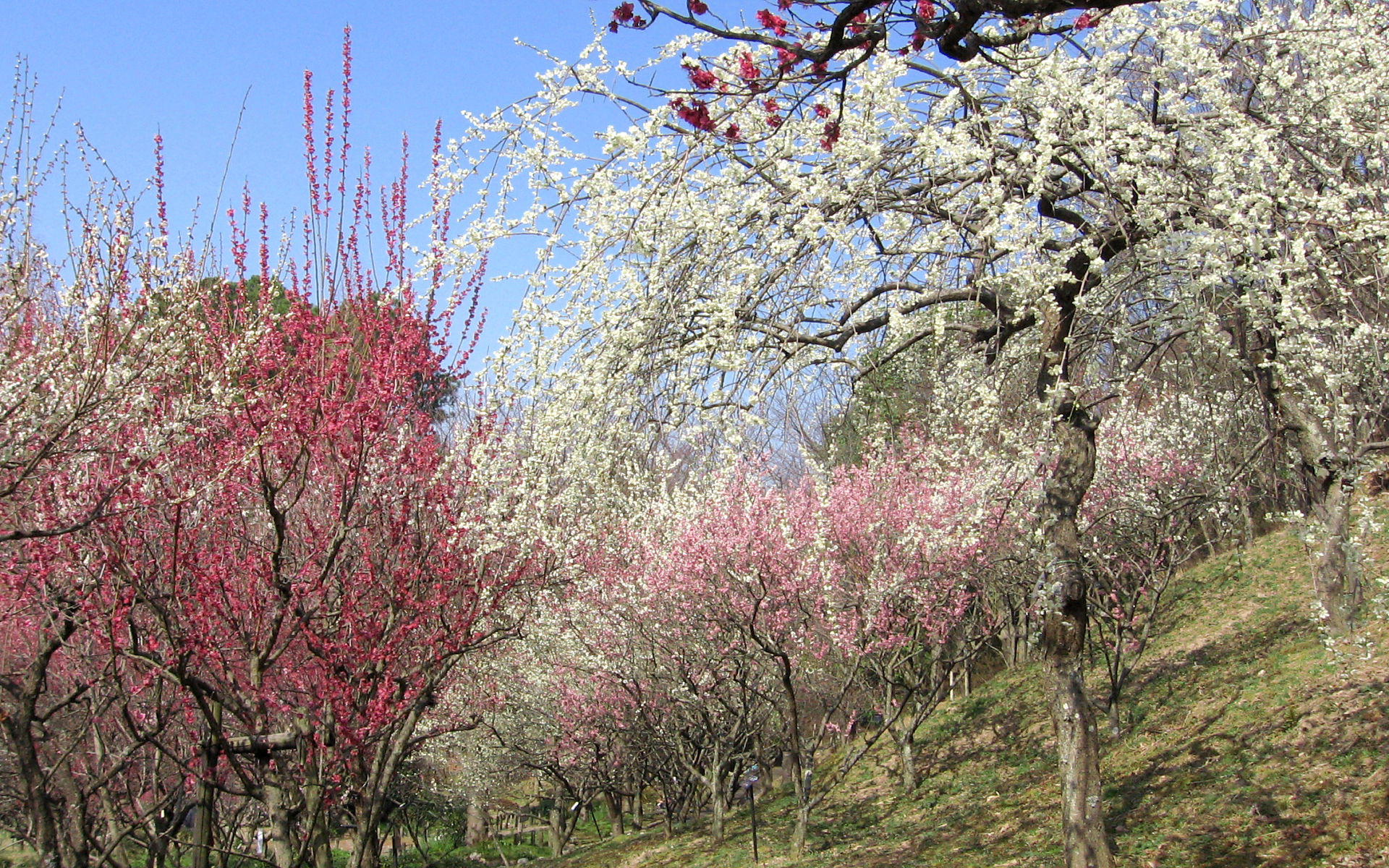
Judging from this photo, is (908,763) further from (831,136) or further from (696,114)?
(696,114)

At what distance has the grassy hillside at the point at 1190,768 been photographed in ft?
21.2

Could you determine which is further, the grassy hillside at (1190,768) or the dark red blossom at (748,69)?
the grassy hillside at (1190,768)

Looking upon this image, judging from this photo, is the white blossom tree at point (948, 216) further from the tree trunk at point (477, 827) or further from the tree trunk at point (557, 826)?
the tree trunk at point (477, 827)

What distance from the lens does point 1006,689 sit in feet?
49.8

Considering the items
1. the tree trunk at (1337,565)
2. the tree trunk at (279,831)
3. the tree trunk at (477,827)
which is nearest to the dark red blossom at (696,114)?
the tree trunk at (1337,565)

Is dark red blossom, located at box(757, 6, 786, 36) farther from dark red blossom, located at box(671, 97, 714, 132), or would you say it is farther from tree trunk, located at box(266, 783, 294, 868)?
tree trunk, located at box(266, 783, 294, 868)

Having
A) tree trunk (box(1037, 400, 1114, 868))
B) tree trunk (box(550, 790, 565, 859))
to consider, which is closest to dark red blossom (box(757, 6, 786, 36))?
tree trunk (box(1037, 400, 1114, 868))

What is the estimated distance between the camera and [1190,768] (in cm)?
850

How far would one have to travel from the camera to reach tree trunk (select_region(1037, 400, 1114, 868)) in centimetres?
486

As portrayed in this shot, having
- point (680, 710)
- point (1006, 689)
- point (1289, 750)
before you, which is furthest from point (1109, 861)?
point (1006, 689)

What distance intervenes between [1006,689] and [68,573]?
13.4 meters

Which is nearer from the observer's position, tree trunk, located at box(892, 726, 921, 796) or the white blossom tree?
the white blossom tree

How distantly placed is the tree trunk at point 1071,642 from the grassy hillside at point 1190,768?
1.19 meters

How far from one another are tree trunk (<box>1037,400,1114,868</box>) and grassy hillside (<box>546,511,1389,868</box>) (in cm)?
119
